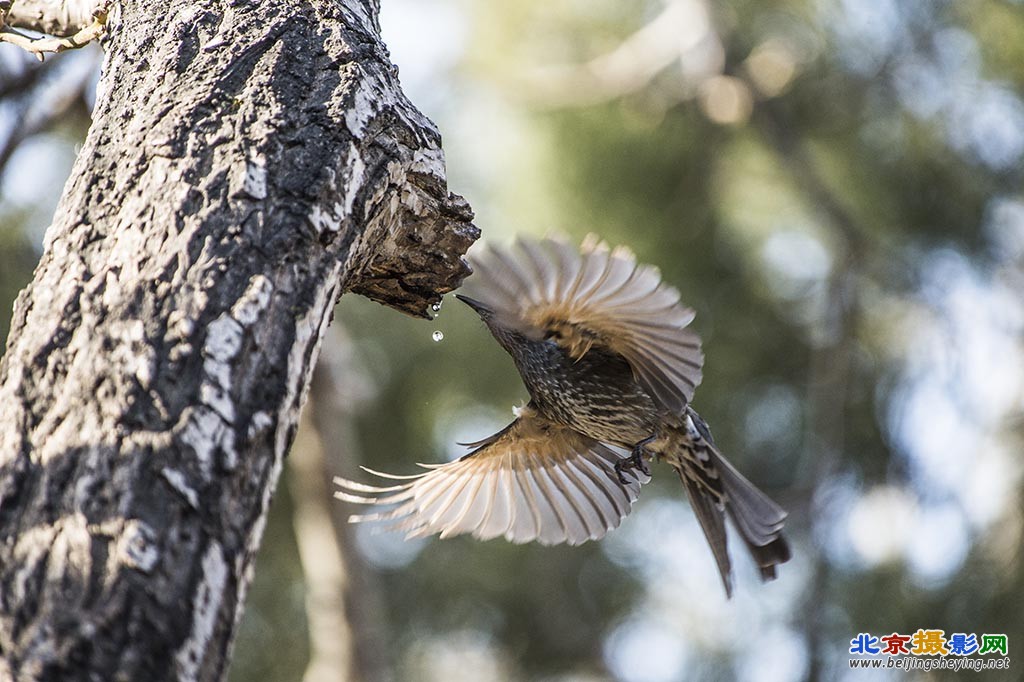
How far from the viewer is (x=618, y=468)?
95.6 inches

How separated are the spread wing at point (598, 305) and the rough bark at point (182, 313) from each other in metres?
0.57

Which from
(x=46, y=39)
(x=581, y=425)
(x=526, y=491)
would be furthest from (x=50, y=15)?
(x=526, y=491)

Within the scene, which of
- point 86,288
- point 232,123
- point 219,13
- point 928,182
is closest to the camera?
point 86,288

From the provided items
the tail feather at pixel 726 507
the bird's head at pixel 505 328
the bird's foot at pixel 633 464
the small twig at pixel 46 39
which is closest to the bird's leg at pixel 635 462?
the bird's foot at pixel 633 464

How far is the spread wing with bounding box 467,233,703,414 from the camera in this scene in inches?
76.1

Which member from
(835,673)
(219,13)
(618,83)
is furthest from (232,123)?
(835,673)

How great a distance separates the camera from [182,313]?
40.8 inches

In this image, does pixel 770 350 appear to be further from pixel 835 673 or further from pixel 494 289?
pixel 494 289

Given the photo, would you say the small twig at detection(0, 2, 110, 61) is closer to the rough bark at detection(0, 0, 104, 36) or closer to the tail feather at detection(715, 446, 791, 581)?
the rough bark at detection(0, 0, 104, 36)

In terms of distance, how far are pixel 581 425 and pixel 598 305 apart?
1.27 ft

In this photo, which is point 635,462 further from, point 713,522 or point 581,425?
→ point 713,522

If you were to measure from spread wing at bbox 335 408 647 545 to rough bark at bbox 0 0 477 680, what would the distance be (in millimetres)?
1250

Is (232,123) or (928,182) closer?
(232,123)

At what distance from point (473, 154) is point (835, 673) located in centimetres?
288
